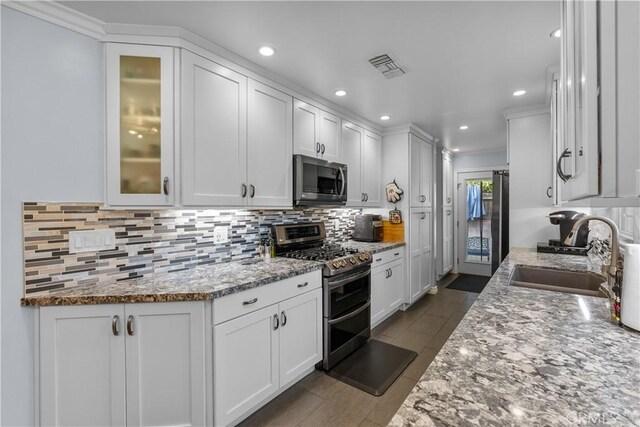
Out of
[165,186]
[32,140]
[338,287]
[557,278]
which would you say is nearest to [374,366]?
[338,287]

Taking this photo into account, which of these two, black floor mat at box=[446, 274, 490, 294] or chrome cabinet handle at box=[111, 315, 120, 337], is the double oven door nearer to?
chrome cabinet handle at box=[111, 315, 120, 337]

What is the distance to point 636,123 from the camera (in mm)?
507

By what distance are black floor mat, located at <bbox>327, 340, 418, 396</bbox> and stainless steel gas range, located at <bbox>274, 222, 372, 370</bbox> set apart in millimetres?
75

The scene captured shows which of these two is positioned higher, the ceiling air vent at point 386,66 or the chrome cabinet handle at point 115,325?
the ceiling air vent at point 386,66

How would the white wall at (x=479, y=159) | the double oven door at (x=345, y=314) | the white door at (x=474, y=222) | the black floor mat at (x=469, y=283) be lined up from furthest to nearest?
1. the white door at (x=474, y=222)
2. the white wall at (x=479, y=159)
3. the black floor mat at (x=469, y=283)
4. the double oven door at (x=345, y=314)

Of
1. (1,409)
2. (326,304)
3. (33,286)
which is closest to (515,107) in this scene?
(326,304)

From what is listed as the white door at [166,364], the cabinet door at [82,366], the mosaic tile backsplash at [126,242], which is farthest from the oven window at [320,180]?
the cabinet door at [82,366]

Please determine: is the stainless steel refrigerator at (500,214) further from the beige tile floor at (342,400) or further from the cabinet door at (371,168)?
the beige tile floor at (342,400)

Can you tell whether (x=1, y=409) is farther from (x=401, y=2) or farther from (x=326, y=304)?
(x=401, y=2)

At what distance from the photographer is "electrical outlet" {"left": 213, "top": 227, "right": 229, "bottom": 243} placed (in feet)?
7.46

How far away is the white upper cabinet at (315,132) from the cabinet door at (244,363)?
153 cm

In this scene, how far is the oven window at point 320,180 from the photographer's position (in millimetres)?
2639

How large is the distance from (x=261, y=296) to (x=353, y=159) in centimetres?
214

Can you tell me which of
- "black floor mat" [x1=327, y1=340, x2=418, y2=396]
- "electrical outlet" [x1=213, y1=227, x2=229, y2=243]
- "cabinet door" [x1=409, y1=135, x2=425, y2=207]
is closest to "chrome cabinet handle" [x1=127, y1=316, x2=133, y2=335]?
"electrical outlet" [x1=213, y1=227, x2=229, y2=243]
